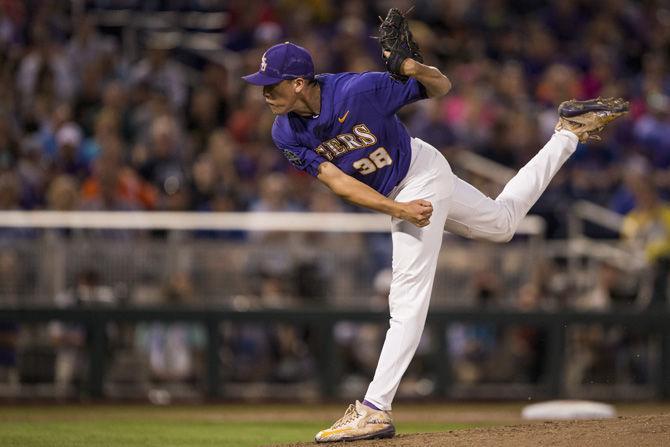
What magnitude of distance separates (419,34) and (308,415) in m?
6.14

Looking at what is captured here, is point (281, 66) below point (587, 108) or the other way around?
the other way around

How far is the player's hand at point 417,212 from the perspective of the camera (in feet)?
22.4

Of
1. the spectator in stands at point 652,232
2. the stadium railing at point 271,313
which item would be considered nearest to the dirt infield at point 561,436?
the stadium railing at point 271,313

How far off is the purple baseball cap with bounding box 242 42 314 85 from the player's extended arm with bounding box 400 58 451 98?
58cm

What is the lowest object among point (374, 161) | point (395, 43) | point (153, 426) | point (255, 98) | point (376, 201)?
point (153, 426)

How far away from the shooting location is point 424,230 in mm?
7082

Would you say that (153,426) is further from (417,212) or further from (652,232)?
(652,232)

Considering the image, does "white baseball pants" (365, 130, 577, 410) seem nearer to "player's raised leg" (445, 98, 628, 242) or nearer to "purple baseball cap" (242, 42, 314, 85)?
"player's raised leg" (445, 98, 628, 242)

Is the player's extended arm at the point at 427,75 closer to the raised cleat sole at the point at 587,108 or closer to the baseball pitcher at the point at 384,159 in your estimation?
the baseball pitcher at the point at 384,159

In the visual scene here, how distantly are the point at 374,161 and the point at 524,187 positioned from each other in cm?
110

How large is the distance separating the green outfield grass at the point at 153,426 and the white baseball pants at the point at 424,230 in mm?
1652

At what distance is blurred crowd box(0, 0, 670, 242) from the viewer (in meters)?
12.6

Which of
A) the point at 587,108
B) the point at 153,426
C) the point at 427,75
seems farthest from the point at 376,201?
the point at 153,426

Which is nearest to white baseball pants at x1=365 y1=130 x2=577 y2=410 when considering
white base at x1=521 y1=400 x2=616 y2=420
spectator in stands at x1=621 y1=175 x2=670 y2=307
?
white base at x1=521 y1=400 x2=616 y2=420
